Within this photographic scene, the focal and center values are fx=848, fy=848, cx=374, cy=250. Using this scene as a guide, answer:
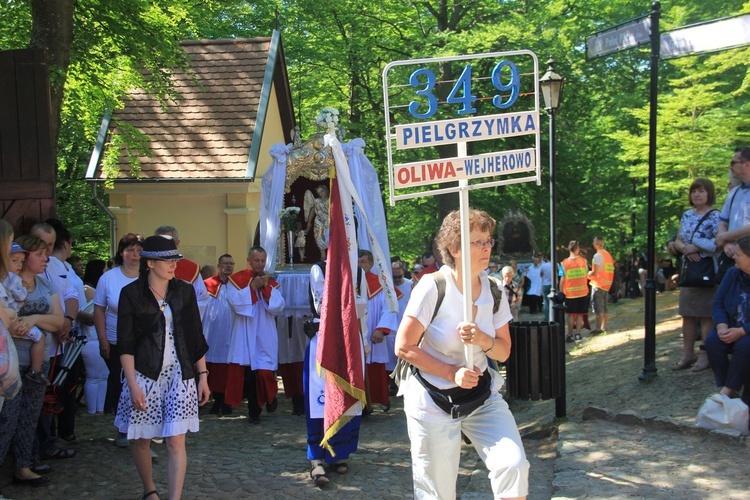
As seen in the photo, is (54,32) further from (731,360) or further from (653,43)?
(731,360)

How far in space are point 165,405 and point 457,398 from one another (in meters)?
2.22

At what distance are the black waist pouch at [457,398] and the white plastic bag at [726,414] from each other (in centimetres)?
288

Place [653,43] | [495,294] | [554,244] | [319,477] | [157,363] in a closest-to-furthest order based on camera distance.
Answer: [495,294] → [157,363] → [319,477] → [653,43] → [554,244]

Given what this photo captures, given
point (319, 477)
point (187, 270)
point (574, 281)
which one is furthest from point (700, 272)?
point (574, 281)

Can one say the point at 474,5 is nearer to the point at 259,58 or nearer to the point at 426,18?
the point at 426,18

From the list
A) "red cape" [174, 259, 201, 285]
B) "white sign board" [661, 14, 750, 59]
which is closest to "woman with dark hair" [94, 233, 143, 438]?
"red cape" [174, 259, 201, 285]

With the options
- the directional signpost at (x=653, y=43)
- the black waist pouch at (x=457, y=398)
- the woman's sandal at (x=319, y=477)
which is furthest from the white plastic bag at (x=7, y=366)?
the directional signpost at (x=653, y=43)

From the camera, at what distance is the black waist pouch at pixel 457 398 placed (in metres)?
4.39

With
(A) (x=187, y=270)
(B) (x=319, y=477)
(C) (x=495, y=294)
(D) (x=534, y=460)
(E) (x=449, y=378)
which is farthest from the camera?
(A) (x=187, y=270)

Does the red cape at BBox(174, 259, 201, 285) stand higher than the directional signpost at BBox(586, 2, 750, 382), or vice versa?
the directional signpost at BBox(586, 2, 750, 382)

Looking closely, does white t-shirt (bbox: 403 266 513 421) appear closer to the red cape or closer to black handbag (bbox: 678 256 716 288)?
black handbag (bbox: 678 256 716 288)

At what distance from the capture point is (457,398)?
441 cm

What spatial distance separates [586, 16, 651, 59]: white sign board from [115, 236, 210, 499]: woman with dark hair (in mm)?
5294

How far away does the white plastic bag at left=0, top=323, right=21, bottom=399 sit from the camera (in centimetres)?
537
